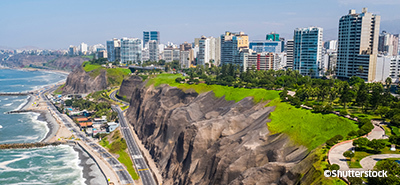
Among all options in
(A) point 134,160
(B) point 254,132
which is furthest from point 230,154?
(A) point 134,160

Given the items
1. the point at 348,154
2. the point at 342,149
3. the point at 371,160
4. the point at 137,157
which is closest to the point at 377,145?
the point at 371,160

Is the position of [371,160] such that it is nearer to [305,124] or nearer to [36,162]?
[305,124]

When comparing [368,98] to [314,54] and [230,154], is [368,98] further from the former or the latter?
[314,54]

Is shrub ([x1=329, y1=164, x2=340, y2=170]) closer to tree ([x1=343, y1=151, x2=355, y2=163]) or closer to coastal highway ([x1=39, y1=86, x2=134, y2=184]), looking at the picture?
tree ([x1=343, y1=151, x2=355, y2=163])

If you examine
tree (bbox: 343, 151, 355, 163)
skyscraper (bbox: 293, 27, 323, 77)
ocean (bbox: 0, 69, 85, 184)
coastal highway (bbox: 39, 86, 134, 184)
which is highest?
skyscraper (bbox: 293, 27, 323, 77)

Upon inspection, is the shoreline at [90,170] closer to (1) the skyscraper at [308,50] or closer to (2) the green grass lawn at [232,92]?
(2) the green grass lawn at [232,92]

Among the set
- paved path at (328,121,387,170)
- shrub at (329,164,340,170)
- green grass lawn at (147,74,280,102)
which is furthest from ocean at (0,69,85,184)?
shrub at (329,164,340,170)

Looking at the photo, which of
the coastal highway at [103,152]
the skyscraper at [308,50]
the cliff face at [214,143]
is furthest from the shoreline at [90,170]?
the skyscraper at [308,50]
